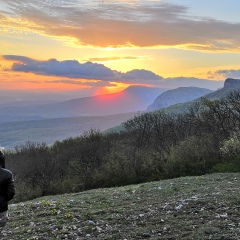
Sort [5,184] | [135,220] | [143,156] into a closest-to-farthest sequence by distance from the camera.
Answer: [5,184], [135,220], [143,156]

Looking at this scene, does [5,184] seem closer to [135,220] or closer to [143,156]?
[135,220]

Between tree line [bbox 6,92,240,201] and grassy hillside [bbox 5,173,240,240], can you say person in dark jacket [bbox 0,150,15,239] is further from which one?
tree line [bbox 6,92,240,201]

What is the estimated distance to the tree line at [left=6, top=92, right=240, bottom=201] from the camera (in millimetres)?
59562

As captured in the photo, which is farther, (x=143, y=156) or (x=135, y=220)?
(x=143, y=156)

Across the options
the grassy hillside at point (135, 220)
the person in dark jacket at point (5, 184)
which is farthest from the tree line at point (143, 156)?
the person in dark jacket at point (5, 184)

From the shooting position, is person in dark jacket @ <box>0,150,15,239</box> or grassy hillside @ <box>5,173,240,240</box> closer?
person in dark jacket @ <box>0,150,15,239</box>

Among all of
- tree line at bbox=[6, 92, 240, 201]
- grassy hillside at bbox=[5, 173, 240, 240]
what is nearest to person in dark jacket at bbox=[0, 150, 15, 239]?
grassy hillside at bbox=[5, 173, 240, 240]

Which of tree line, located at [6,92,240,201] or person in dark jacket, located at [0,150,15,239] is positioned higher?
person in dark jacket, located at [0,150,15,239]

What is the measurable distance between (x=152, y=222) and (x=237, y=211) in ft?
14.4

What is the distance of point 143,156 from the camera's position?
6725 centimetres

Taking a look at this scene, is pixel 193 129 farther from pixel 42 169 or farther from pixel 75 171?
pixel 42 169

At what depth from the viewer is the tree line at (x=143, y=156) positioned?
59562mm

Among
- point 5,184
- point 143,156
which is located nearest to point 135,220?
point 5,184

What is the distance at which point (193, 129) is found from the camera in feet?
276
